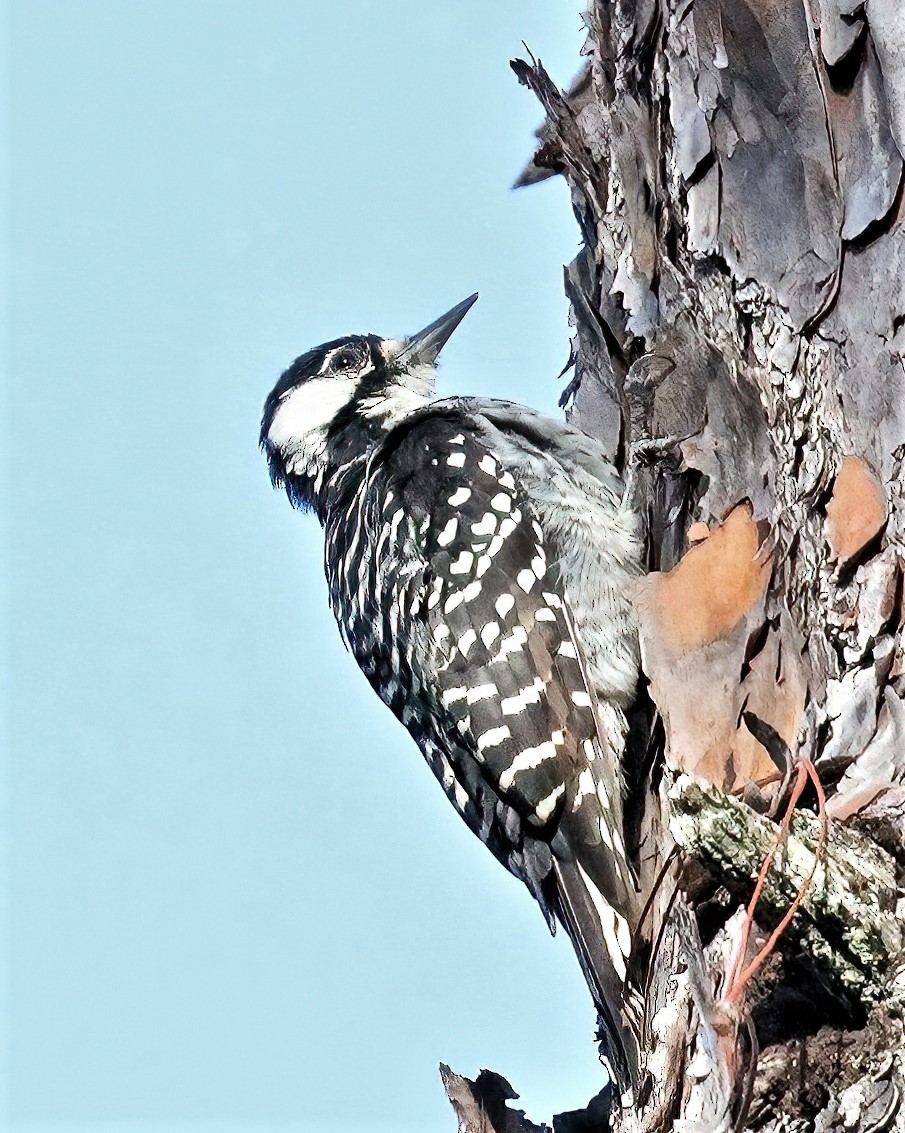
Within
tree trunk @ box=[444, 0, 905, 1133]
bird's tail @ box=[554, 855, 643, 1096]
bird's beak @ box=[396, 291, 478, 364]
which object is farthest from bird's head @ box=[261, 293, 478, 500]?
bird's tail @ box=[554, 855, 643, 1096]

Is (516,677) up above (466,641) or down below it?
below

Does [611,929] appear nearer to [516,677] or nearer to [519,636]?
[516,677]

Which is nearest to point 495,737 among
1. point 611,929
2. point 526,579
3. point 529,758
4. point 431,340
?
point 529,758

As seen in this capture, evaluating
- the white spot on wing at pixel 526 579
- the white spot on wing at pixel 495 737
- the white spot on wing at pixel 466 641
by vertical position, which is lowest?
the white spot on wing at pixel 495 737

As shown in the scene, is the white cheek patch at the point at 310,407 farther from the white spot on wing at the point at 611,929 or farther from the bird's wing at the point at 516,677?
the white spot on wing at the point at 611,929

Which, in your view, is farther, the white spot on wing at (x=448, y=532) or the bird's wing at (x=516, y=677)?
the white spot on wing at (x=448, y=532)

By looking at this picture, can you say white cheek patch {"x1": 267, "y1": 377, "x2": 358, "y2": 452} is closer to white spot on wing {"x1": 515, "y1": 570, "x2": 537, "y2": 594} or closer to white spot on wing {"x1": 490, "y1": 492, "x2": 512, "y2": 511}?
white spot on wing {"x1": 490, "y1": 492, "x2": 512, "y2": 511}

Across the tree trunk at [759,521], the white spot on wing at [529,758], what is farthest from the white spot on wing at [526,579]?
the white spot on wing at [529,758]
